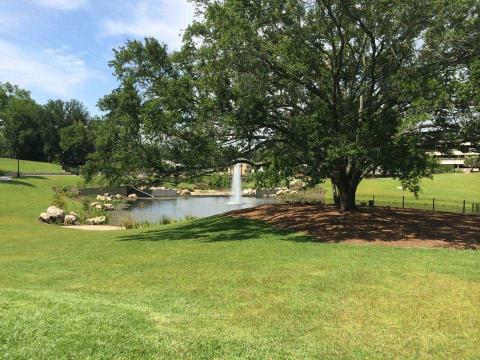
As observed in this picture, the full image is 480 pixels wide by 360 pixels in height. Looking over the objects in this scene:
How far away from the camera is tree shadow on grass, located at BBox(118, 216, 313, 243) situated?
17.2m

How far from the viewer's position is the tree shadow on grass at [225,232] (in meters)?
17.2

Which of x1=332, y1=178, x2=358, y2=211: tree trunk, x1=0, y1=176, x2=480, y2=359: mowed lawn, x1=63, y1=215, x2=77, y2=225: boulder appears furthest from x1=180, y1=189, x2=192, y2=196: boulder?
x1=0, y1=176, x2=480, y2=359: mowed lawn

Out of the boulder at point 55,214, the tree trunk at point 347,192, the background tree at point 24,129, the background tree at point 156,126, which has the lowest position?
the boulder at point 55,214

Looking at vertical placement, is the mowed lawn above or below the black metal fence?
below

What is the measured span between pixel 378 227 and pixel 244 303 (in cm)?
1188

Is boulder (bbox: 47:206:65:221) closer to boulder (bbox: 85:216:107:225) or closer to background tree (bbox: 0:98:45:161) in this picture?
boulder (bbox: 85:216:107:225)

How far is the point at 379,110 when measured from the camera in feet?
66.8

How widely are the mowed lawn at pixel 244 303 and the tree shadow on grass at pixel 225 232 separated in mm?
3011

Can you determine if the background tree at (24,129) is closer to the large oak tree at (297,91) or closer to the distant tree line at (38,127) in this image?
the distant tree line at (38,127)

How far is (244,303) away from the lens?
752 centimetres

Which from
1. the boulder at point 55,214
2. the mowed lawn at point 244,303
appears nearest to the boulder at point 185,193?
the boulder at point 55,214

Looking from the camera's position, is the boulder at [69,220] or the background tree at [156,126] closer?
the background tree at [156,126]

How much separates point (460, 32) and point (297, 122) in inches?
261

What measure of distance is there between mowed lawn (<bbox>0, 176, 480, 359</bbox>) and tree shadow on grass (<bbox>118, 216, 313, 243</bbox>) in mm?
3011
